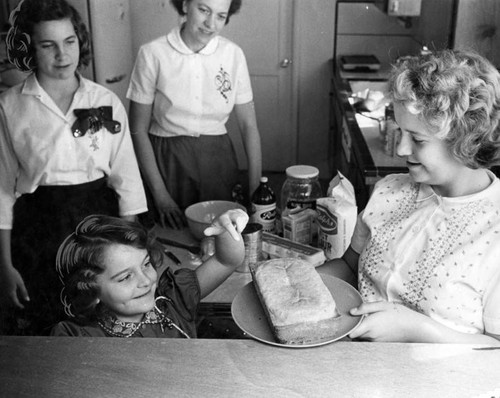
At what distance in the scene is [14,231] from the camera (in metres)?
1.02

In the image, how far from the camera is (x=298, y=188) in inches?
49.2

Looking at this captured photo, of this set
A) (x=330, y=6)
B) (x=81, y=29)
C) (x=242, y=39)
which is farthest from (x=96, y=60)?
(x=330, y=6)

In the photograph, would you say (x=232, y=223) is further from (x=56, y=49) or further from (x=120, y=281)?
(x=56, y=49)

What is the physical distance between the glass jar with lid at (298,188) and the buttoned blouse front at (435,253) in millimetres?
268

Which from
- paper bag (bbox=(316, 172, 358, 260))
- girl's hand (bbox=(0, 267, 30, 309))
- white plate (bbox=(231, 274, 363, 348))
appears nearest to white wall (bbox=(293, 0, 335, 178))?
paper bag (bbox=(316, 172, 358, 260))

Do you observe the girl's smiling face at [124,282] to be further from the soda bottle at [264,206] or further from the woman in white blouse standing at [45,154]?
the soda bottle at [264,206]

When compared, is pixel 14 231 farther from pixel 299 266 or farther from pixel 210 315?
pixel 299 266

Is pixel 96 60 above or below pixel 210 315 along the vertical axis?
above

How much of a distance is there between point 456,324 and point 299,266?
9.0 inches

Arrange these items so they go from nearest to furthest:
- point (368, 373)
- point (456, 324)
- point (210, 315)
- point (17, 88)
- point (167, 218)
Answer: point (368, 373) < point (456, 324) < point (17, 88) < point (210, 315) < point (167, 218)

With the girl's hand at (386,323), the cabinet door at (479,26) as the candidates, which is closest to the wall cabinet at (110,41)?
the girl's hand at (386,323)

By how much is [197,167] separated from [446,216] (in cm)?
58

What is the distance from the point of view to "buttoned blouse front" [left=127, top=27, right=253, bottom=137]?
117cm

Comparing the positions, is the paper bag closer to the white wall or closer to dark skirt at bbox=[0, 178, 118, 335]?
the white wall
